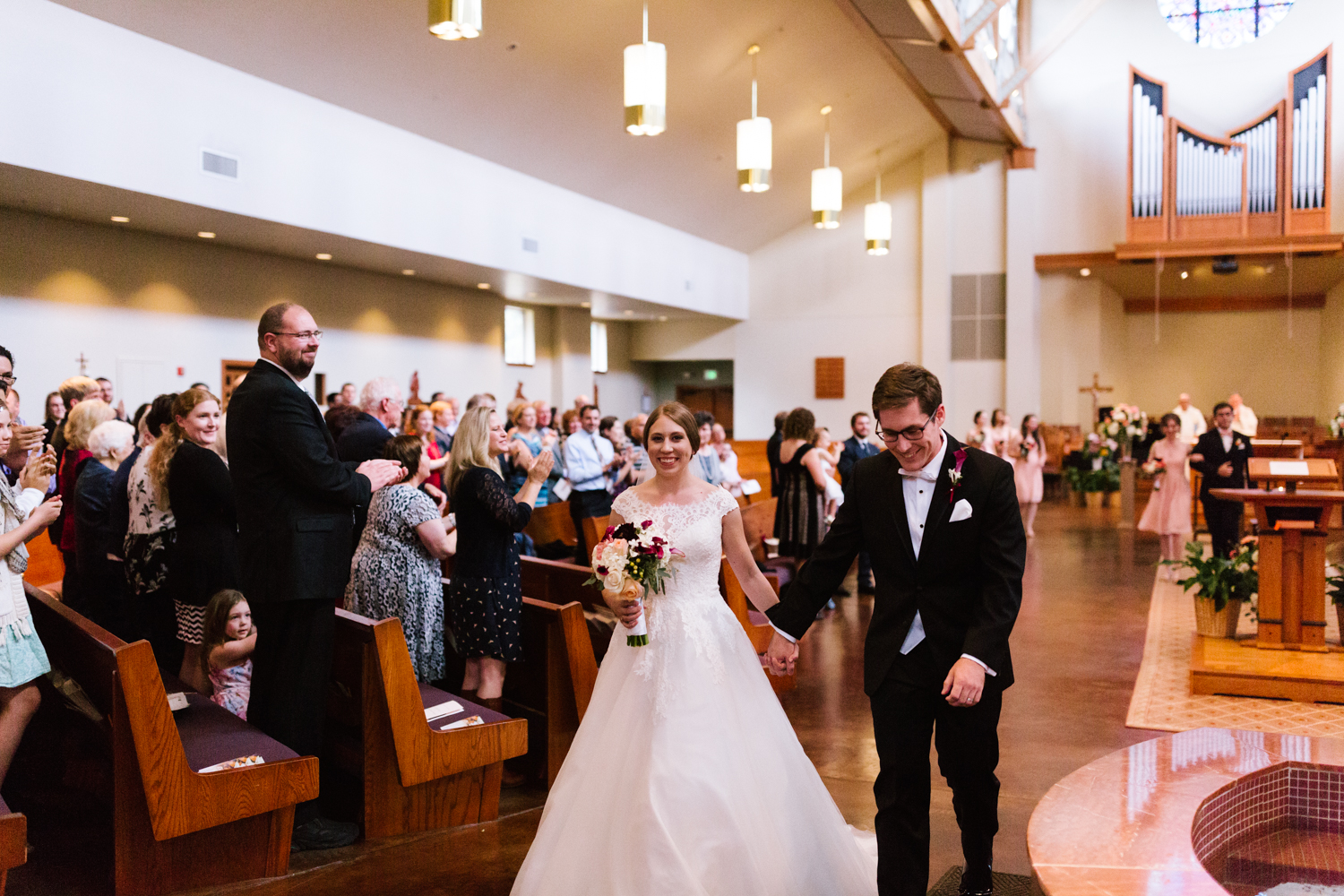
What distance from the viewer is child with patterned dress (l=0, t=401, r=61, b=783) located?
3.09 m

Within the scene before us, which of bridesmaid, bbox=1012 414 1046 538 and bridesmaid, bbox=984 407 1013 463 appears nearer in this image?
bridesmaid, bbox=1012 414 1046 538

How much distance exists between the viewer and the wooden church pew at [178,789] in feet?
9.34

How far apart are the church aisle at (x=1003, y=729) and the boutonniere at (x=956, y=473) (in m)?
1.29

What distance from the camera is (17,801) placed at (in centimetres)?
379

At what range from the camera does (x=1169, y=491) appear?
8.77 meters

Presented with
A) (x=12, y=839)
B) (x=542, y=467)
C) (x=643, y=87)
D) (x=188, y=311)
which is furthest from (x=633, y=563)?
(x=188, y=311)

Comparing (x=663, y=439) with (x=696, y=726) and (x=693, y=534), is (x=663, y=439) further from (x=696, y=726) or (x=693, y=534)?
(x=696, y=726)

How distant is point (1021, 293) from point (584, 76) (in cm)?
930

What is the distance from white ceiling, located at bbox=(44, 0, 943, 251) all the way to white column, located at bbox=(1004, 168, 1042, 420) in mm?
2188

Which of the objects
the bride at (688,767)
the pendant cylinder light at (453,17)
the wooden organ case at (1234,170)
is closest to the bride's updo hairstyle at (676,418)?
the bride at (688,767)

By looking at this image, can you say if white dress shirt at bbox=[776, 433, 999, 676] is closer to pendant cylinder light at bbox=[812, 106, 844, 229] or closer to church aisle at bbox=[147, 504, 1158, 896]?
church aisle at bbox=[147, 504, 1158, 896]

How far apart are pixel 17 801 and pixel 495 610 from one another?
1860mm

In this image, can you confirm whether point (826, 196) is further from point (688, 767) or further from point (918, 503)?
point (688, 767)

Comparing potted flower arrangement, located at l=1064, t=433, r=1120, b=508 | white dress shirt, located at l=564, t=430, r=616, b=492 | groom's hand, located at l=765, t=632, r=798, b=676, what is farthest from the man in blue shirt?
potted flower arrangement, located at l=1064, t=433, r=1120, b=508
